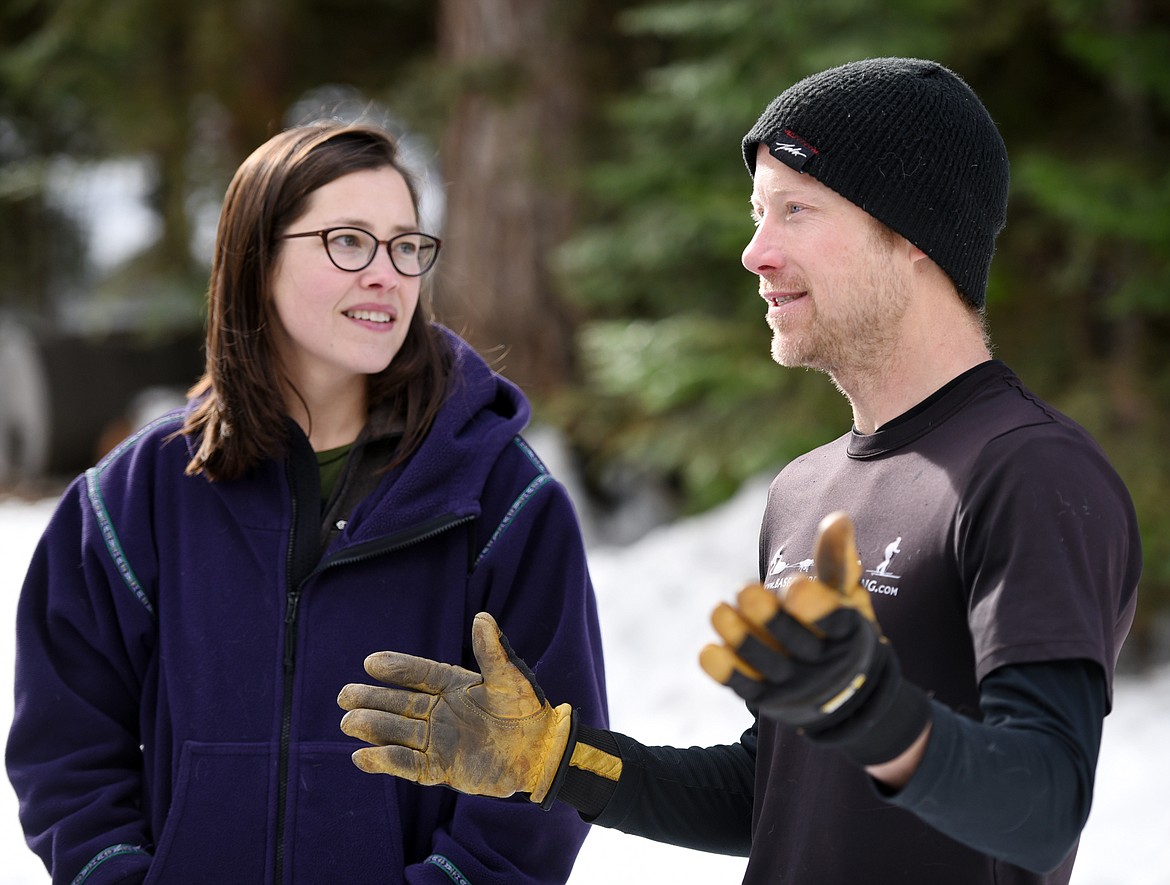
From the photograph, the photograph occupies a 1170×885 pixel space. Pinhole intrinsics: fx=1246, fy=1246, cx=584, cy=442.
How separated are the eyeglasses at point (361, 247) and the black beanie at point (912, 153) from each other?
81cm

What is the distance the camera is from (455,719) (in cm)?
169

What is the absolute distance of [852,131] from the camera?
1677 mm

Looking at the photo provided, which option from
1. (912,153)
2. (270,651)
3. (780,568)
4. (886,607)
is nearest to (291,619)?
(270,651)

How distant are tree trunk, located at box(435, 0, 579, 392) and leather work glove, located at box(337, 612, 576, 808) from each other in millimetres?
5540

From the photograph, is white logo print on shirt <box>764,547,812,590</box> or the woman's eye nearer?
white logo print on shirt <box>764,547,812,590</box>

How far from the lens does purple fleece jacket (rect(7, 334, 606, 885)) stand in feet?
6.77

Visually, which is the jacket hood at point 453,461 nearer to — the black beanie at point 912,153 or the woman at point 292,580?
the woman at point 292,580

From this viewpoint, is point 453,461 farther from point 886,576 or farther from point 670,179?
point 670,179

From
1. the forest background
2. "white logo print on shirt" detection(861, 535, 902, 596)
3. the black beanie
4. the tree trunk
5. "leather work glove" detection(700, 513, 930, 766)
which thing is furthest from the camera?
the tree trunk

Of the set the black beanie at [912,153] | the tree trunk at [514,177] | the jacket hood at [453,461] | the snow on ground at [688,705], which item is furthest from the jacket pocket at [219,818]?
the tree trunk at [514,177]

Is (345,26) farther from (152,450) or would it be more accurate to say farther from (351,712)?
(351,712)

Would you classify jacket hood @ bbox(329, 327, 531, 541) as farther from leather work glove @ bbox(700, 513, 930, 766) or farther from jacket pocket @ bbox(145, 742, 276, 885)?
leather work glove @ bbox(700, 513, 930, 766)

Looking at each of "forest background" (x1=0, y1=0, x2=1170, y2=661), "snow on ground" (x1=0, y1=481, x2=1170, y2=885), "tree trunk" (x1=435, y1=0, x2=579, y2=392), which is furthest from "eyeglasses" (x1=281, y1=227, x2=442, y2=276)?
"tree trunk" (x1=435, y1=0, x2=579, y2=392)

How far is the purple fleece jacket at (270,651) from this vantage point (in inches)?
81.2
